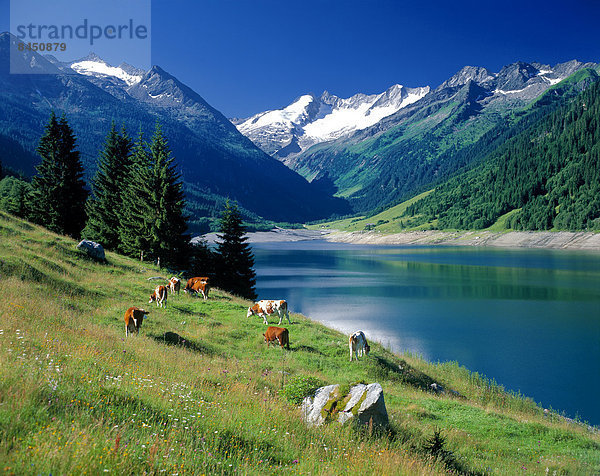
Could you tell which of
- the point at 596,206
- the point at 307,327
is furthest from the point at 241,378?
the point at 596,206

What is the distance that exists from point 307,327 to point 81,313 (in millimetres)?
12998

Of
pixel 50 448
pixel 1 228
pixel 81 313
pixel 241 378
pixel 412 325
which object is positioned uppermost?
pixel 1 228

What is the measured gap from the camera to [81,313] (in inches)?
656

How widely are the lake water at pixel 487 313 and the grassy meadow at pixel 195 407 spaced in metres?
10.4

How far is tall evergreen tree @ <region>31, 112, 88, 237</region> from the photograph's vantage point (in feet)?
147

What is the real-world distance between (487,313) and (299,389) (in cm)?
4708

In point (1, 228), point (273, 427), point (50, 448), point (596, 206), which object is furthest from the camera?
point (596, 206)

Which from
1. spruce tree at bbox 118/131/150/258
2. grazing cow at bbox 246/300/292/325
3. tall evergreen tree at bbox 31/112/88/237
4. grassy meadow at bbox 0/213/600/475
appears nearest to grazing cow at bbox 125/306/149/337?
grassy meadow at bbox 0/213/600/475

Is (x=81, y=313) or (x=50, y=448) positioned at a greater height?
(x=50, y=448)

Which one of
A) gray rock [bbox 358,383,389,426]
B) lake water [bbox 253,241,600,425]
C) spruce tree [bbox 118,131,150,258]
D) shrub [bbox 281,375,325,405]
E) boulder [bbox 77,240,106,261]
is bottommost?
lake water [bbox 253,241,600,425]

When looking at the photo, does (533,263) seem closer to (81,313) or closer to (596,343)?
(596,343)

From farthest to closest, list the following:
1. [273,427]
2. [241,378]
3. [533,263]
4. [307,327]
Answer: [533,263] → [307,327] → [241,378] → [273,427]

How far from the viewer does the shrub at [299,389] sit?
10.5m

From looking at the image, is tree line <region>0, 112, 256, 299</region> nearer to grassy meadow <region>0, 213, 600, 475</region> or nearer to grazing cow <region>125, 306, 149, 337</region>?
grassy meadow <region>0, 213, 600, 475</region>
